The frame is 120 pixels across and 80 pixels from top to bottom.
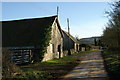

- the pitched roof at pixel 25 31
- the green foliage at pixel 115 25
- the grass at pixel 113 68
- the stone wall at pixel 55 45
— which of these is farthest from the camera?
the stone wall at pixel 55 45

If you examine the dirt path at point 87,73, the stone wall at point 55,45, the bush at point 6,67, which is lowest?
the dirt path at point 87,73

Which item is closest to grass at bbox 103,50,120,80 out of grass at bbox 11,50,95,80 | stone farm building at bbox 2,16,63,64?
grass at bbox 11,50,95,80

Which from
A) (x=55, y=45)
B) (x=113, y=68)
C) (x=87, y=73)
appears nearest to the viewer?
(x=87, y=73)

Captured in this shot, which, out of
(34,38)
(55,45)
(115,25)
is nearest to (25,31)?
(34,38)

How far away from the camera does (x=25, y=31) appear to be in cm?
2692

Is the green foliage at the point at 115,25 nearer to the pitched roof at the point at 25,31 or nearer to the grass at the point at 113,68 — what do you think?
the grass at the point at 113,68

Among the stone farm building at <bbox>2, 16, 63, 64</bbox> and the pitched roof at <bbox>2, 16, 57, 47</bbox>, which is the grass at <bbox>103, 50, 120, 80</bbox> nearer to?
the stone farm building at <bbox>2, 16, 63, 64</bbox>

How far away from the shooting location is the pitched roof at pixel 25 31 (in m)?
24.3

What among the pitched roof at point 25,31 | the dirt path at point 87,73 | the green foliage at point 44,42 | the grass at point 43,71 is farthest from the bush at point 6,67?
the pitched roof at point 25,31

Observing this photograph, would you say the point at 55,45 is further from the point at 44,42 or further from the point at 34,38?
the point at 44,42

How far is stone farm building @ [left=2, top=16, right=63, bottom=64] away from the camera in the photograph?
22.0 metres

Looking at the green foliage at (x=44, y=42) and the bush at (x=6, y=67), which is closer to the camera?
the bush at (x=6, y=67)

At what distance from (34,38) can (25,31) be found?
345 centimetres

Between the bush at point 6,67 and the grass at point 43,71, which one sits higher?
the bush at point 6,67
